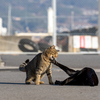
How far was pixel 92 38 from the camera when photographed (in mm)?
23344

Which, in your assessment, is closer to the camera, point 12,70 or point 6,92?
point 6,92

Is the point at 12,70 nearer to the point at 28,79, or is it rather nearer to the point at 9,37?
the point at 28,79

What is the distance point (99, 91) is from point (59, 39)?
767 inches

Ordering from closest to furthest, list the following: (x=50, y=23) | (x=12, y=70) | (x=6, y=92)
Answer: (x=6, y=92) < (x=12, y=70) < (x=50, y=23)

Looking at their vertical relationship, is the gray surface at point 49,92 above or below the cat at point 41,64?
below

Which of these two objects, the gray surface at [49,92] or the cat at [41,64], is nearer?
the gray surface at [49,92]

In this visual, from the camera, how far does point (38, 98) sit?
6797 mm

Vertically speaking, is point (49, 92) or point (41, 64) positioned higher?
point (41, 64)

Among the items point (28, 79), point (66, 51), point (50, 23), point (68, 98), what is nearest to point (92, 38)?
point (66, 51)

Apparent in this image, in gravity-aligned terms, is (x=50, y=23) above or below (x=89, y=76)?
above

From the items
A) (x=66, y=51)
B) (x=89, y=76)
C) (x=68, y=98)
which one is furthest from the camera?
(x=66, y=51)

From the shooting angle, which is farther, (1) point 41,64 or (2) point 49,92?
(1) point 41,64

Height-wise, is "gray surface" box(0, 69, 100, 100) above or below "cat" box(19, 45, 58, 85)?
below

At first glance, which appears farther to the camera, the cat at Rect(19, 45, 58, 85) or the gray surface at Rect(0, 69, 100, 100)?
the cat at Rect(19, 45, 58, 85)
